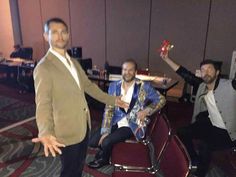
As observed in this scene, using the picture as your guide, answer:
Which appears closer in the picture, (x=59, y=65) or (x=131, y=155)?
(x=59, y=65)

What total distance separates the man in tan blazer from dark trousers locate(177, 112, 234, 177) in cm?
117

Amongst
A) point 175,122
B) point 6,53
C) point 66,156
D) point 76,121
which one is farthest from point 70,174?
point 6,53

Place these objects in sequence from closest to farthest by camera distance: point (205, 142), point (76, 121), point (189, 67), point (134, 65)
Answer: point (76, 121), point (205, 142), point (134, 65), point (189, 67)

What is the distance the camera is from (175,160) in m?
1.44

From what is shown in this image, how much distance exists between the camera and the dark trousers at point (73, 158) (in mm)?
1517

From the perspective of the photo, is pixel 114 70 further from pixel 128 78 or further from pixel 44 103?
pixel 44 103

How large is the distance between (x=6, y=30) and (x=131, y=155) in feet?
21.1

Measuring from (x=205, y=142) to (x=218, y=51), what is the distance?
2.89m

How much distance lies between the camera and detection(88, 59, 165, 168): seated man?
Result: 2.18 meters

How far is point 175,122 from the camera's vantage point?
11.9 ft

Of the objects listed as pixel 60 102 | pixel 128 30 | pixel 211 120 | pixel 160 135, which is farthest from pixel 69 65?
pixel 128 30

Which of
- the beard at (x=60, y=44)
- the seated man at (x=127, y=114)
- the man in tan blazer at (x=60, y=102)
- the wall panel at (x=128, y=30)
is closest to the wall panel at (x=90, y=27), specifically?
the wall panel at (x=128, y=30)

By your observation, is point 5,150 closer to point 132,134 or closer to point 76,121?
point 132,134

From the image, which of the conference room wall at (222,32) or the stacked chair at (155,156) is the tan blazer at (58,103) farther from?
the conference room wall at (222,32)
